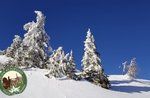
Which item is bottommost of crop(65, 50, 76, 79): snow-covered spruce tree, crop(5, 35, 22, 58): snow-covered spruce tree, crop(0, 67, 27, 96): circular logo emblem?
crop(0, 67, 27, 96): circular logo emblem

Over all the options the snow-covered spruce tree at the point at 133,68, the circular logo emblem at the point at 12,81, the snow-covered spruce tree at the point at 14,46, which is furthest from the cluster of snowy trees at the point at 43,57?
the snow-covered spruce tree at the point at 133,68

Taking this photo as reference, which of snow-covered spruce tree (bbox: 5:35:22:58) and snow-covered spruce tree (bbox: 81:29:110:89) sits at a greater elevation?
snow-covered spruce tree (bbox: 5:35:22:58)

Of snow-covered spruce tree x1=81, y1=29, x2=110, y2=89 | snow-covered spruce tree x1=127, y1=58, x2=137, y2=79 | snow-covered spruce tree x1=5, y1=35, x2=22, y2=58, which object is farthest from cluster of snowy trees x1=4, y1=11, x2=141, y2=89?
snow-covered spruce tree x1=127, y1=58, x2=137, y2=79

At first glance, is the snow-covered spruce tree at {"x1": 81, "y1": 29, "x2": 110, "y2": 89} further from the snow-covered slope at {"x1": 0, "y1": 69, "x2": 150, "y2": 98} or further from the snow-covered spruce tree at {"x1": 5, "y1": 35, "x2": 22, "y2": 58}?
the snow-covered spruce tree at {"x1": 5, "y1": 35, "x2": 22, "y2": 58}

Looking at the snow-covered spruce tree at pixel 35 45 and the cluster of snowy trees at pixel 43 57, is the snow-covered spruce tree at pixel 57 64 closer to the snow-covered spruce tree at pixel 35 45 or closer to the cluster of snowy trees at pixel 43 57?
the cluster of snowy trees at pixel 43 57

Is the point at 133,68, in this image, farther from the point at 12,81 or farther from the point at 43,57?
the point at 12,81

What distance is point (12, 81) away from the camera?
26.6 metres

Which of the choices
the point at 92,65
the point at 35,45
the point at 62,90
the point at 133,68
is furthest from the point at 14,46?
the point at 133,68

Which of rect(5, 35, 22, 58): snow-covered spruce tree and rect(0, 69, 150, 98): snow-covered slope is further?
rect(5, 35, 22, 58): snow-covered spruce tree

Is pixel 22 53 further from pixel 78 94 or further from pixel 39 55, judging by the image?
pixel 78 94

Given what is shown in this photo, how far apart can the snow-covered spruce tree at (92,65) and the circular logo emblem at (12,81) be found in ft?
110

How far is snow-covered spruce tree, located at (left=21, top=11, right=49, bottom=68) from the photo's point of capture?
5991 cm

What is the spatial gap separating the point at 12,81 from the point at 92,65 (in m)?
37.4

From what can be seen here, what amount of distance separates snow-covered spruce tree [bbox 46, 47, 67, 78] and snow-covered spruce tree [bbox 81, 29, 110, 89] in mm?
6460
